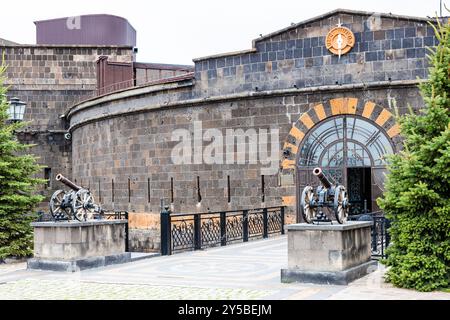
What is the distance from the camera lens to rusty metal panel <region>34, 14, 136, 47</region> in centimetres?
4459

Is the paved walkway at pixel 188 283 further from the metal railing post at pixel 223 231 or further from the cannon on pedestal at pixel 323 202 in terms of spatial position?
the metal railing post at pixel 223 231

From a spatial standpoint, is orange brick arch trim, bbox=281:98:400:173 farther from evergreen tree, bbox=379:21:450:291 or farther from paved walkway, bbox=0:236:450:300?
evergreen tree, bbox=379:21:450:291

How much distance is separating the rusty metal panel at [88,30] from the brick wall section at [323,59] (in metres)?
23.3

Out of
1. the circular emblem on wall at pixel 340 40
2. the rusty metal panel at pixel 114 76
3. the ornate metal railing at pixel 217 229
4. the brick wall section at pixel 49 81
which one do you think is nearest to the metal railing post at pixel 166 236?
the ornate metal railing at pixel 217 229

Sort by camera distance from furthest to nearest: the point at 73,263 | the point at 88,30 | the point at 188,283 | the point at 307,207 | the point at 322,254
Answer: the point at 88,30 → the point at 73,263 → the point at 307,207 → the point at 188,283 → the point at 322,254

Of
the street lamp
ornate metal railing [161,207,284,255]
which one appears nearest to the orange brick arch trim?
ornate metal railing [161,207,284,255]

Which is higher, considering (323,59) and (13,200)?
(323,59)

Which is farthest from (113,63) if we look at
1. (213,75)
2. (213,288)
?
(213,288)

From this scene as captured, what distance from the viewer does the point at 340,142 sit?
823 inches

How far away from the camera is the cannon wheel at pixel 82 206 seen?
1372cm

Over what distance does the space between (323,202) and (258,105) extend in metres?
10.7

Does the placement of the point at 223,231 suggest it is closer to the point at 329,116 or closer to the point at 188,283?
the point at 329,116

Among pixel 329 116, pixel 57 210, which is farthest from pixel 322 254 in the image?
pixel 329 116
